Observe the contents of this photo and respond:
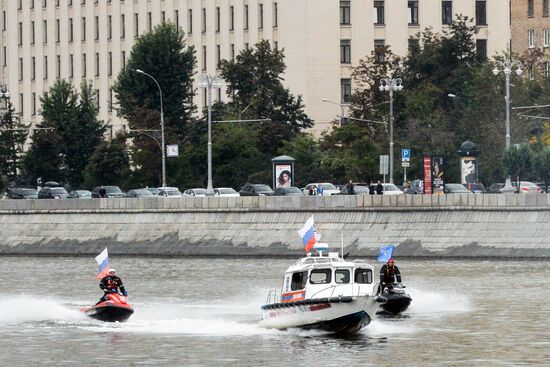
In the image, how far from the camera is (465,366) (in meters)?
47.2

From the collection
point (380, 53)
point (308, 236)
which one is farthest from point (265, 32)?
point (308, 236)

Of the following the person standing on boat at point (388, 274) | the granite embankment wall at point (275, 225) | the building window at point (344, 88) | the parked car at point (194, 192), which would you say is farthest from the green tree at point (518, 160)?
the person standing on boat at point (388, 274)

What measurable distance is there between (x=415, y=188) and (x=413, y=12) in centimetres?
3831

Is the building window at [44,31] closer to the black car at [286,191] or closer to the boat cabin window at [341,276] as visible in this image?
the black car at [286,191]

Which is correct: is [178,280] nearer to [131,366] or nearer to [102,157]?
[131,366]

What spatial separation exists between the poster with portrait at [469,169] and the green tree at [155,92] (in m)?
34.4

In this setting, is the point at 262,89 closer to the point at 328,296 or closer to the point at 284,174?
the point at 284,174

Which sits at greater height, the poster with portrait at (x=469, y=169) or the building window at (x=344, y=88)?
the building window at (x=344, y=88)

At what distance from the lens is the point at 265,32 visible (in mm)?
157375

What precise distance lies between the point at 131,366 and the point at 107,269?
1123cm

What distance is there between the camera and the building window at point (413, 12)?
15962cm

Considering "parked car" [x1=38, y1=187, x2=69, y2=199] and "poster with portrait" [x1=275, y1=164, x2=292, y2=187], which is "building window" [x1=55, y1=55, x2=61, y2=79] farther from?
"poster with portrait" [x1=275, y1=164, x2=292, y2=187]

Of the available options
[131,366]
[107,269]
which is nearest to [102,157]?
[107,269]

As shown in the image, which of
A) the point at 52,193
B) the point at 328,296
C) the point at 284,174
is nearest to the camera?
the point at 328,296
